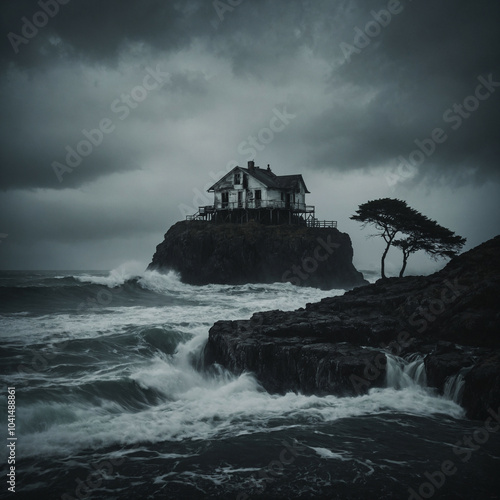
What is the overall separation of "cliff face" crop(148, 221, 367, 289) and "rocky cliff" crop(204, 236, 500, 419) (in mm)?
28900

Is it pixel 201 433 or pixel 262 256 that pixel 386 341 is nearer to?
pixel 201 433

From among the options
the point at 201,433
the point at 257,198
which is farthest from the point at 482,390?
the point at 257,198

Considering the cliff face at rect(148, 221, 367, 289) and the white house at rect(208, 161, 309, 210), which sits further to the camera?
the white house at rect(208, 161, 309, 210)

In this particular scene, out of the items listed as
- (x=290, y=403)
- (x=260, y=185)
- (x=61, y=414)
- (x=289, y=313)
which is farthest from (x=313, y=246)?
(x=61, y=414)

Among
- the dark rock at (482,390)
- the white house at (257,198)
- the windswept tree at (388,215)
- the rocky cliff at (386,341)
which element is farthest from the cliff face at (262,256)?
the dark rock at (482,390)

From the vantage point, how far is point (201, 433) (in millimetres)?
11234

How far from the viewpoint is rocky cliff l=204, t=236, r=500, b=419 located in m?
13.7

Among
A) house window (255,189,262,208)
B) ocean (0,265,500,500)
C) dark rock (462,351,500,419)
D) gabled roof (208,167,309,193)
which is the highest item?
gabled roof (208,167,309,193)

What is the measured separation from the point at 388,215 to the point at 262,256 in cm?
2076

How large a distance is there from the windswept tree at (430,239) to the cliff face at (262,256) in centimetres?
1761

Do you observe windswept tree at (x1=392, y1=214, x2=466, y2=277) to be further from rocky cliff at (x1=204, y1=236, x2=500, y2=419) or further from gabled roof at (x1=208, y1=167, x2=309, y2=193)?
gabled roof at (x1=208, y1=167, x2=309, y2=193)

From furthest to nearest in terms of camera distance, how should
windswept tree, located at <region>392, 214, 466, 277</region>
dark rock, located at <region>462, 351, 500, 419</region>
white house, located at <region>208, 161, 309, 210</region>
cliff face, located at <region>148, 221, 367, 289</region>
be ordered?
white house, located at <region>208, 161, 309, 210</region> → cliff face, located at <region>148, 221, 367, 289</region> → windswept tree, located at <region>392, 214, 466, 277</region> → dark rock, located at <region>462, 351, 500, 419</region>

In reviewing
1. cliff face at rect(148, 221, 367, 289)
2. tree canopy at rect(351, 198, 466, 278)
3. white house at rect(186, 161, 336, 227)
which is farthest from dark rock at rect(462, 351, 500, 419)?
white house at rect(186, 161, 336, 227)

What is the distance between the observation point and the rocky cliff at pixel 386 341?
13711mm
